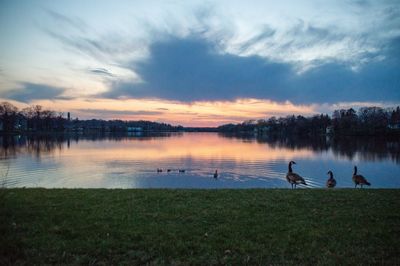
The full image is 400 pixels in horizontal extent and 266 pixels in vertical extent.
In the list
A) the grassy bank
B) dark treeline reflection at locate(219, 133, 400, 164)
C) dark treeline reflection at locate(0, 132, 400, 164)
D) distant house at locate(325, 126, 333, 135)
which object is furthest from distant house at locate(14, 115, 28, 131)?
the grassy bank

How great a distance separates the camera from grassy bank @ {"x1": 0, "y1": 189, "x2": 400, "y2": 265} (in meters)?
6.64

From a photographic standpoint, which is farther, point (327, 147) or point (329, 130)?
point (329, 130)

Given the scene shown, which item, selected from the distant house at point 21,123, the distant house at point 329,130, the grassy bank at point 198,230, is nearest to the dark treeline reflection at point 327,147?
the grassy bank at point 198,230

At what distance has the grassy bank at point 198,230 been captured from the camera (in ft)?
21.8

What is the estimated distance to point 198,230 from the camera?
8.36m

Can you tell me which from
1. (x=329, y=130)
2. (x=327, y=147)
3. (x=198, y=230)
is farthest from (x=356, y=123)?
(x=198, y=230)

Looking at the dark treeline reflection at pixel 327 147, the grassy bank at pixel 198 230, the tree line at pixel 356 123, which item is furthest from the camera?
the tree line at pixel 356 123

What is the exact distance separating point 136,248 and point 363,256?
4958mm

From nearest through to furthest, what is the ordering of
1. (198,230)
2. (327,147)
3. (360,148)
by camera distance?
(198,230), (360,148), (327,147)

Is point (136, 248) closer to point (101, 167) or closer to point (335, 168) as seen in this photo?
point (101, 167)

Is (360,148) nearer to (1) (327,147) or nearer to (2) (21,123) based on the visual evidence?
(1) (327,147)

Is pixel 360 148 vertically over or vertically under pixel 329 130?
under

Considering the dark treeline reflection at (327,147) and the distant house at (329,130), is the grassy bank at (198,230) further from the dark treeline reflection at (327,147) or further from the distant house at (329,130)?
the distant house at (329,130)

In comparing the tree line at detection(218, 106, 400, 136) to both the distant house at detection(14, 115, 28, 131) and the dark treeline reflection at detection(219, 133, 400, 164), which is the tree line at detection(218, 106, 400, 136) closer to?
the dark treeline reflection at detection(219, 133, 400, 164)
